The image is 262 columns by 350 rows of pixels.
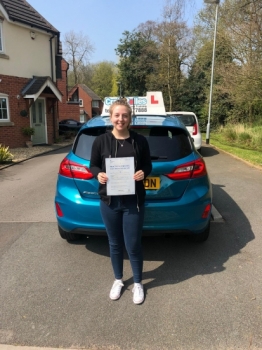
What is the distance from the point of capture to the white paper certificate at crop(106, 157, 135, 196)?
102 inches

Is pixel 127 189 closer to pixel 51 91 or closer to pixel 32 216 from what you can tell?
pixel 32 216

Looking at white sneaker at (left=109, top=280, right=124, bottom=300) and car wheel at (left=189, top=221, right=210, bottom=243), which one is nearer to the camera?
white sneaker at (left=109, top=280, right=124, bottom=300)

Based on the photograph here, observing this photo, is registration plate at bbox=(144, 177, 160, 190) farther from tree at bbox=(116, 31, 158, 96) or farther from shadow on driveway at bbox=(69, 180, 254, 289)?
tree at bbox=(116, 31, 158, 96)

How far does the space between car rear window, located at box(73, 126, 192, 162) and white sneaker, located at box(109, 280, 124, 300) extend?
1.35 metres

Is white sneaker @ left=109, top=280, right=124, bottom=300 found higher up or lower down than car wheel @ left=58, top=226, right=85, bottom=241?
lower down

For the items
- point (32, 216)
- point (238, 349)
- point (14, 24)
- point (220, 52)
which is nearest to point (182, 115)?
point (32, 216)

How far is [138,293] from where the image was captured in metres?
2.89

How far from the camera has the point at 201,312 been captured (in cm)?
269

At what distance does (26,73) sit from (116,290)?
14759mm

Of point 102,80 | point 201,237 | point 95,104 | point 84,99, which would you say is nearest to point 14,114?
point 201,237

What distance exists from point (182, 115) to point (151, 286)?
372 inches

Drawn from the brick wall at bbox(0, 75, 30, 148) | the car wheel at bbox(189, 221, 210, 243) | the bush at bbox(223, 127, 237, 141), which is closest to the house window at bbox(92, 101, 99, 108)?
the bush at bbox(223, 127, 237, 141)

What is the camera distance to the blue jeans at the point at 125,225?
2709mm

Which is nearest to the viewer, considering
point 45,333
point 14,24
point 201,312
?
point 45,333
